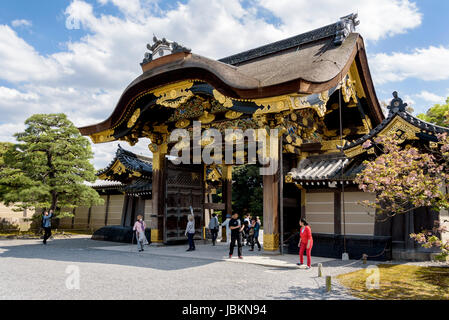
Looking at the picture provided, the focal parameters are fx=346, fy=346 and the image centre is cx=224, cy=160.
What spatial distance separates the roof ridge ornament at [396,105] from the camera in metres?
10.4

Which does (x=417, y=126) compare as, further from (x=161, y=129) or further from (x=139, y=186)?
(x=139, y=186)

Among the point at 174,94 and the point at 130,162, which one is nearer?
the point at 174,94

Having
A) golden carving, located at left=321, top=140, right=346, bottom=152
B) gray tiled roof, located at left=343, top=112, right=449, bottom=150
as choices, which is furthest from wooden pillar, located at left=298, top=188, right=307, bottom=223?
gray tiled roof, located at left=343, top=112, right=449, bottom=150

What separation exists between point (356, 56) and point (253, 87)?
498 cm

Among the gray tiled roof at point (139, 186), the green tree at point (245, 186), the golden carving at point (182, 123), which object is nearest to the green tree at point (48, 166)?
the gray tiled roof at point (139, 186)

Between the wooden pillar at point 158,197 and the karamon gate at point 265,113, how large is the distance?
4 centimetres

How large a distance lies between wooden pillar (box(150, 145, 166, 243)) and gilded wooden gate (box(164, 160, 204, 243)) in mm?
325

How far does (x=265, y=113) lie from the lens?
412 inches

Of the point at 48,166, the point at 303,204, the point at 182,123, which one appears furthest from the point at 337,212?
the point at 48,166

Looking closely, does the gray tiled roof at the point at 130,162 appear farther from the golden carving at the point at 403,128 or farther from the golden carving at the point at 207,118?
the golden carving at the point at 403,128

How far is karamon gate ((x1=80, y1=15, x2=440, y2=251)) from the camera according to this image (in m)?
10.2

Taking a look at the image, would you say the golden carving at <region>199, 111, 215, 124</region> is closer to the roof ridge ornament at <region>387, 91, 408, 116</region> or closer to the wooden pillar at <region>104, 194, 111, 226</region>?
the roof ridge ornament at <region>387, 91, 408, 116</region>

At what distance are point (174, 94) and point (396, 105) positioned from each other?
713 cm

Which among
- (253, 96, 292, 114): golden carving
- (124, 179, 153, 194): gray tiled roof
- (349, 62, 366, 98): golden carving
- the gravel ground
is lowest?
the gravel ground
